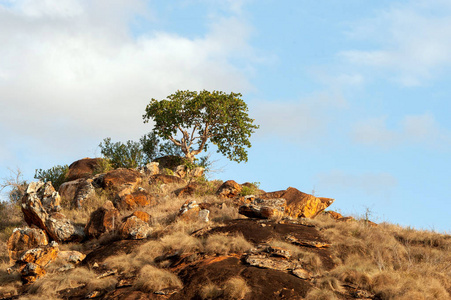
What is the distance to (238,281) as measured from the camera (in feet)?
34.0

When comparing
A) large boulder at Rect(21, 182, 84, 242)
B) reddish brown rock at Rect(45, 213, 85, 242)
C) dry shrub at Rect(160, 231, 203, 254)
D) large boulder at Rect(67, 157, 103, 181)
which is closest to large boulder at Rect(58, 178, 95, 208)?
large boulder at Rect(67, 157, 103, 181)

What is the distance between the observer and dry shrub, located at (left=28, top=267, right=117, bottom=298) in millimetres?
Answer: 11953

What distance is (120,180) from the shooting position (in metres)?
25.5

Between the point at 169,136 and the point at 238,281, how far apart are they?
23.8 metres

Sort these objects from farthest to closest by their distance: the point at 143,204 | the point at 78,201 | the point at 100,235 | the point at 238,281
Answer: the point at 78,201, the point at 143,204, the point at 100,235, the point at 238,281

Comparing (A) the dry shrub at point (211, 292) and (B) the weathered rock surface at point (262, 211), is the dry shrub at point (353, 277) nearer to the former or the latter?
(A) the dry shrub at point (211, 292)

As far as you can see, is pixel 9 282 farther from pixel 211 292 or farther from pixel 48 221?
pixel 211 292

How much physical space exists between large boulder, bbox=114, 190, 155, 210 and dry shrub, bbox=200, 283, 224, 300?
11061 millimetres

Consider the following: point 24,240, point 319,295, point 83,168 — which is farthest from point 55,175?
point 319,295

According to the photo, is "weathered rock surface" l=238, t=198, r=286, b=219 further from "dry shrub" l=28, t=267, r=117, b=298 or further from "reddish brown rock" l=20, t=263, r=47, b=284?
"reddish brown rock" l=20, t=263, r=47, b=284

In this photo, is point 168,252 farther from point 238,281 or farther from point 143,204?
point 143,204

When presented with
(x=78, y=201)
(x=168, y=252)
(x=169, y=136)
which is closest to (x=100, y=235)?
(x=168, y=252)

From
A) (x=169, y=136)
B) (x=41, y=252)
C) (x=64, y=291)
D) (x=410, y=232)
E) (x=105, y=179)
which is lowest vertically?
(x=64, y=291)

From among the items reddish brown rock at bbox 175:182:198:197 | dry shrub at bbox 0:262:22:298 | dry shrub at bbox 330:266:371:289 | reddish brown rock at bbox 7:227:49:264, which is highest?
reddish brown rock at bbox 175:182:198:197
